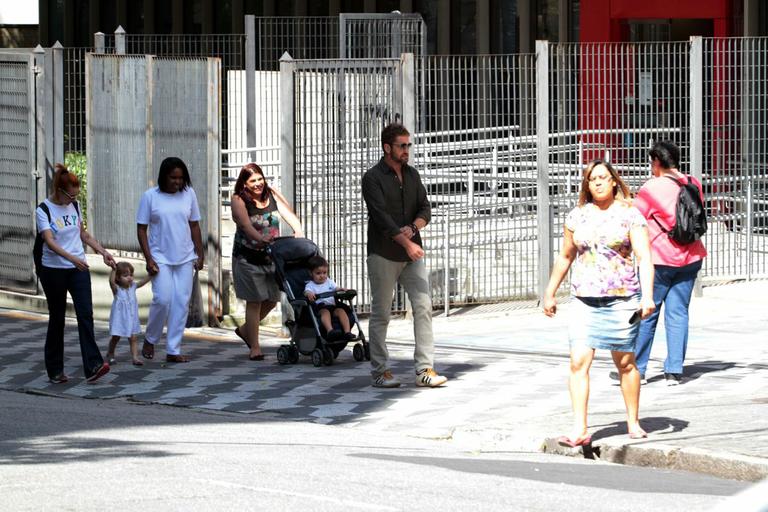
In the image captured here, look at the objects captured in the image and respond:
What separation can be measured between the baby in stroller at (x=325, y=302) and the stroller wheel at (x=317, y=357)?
0.14 metres

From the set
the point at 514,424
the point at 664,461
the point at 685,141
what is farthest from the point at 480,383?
the point at 685,141

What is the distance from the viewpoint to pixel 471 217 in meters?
16.2

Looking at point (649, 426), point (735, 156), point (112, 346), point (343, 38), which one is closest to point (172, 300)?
point (112, 346)

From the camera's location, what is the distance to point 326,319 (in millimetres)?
12961

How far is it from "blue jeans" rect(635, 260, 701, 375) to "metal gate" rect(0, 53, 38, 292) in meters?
7.73

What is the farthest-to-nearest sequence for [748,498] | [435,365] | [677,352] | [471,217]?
1. [471,217]
2. [435,365]
3. [677,352]
4. [748,498]

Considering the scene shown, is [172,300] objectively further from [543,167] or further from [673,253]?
[543,167]

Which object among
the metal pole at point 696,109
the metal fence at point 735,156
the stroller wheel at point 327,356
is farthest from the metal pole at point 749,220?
the stroller wheel at point 327,356

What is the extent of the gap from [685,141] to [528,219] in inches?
75.6

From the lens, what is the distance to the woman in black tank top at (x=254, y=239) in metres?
13.3

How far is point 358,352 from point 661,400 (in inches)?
120

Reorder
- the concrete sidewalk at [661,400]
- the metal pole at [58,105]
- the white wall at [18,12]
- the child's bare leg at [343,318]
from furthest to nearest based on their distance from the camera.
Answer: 1. the white wall at [18,12]
2. the metal pole at [58,105]
3. the child's bare leg at [343,318]
4. the concrete sidewalk at [661,400]

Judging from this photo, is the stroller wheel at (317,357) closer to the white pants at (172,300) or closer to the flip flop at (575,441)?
the white pants at (172,300)

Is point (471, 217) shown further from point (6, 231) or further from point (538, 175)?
point (6, 231)
